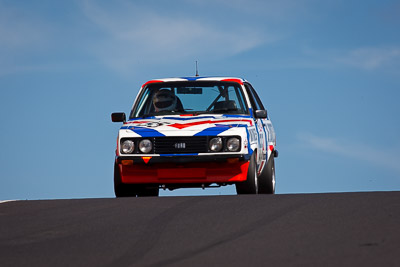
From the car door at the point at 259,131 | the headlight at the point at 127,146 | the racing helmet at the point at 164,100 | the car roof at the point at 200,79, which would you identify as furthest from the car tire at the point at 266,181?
the headlight at the point at 127,146

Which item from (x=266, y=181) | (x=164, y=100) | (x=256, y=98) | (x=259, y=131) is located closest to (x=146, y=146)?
(x=164, y=100)

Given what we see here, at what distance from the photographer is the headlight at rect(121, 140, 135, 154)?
13.7m

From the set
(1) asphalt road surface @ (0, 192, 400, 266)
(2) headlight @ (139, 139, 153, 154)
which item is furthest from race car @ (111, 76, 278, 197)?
(1) asphalt road surface @ (0, 192, 400, 266)

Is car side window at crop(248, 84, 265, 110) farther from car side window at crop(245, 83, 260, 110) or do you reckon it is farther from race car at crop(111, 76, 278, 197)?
race car at crop(111, 76, 278, 197)

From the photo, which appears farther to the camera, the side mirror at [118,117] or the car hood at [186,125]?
the side mirror at [118,117]

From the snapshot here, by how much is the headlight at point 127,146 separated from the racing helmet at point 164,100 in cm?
128

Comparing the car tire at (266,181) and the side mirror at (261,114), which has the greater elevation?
the side mirror at (261,114)

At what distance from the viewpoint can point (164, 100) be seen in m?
15.0

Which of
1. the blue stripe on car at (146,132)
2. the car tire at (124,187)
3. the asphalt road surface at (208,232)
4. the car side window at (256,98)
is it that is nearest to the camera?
the asphalt road surface at (208,232)

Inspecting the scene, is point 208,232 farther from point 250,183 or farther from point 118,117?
point 118,117

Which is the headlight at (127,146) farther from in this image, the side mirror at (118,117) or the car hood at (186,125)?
→ the side mirror at (118,117)

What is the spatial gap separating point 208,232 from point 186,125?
17.9 ft

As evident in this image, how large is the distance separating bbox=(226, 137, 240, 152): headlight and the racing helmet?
1555 millimetres

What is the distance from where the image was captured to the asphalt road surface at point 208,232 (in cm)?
699
